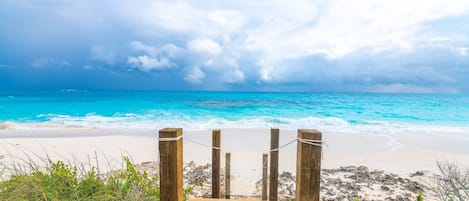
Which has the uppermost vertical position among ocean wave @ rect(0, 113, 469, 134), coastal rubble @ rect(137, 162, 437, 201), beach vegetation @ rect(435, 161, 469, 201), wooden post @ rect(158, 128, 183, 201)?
wooden post @ rect(158, 128, 183, 201)

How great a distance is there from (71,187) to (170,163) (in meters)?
1.64

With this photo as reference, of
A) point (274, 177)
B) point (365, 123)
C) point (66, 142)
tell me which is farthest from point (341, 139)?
point (66, 142)

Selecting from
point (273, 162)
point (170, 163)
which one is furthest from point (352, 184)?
point (170, 163)

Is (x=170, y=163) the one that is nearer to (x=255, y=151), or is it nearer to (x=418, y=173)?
(x=418, y=173)

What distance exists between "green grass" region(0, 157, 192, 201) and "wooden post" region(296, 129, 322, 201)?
173 cm

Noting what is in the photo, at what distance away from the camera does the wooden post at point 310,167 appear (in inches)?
75.9

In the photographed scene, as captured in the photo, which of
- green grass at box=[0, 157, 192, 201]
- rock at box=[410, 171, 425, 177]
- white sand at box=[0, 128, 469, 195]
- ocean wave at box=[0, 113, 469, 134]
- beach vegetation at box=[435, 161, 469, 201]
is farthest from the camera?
ocean wave at box=[0, 113, 469, 134]

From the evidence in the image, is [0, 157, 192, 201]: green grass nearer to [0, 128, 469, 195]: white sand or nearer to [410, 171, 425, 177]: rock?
[0, 128, 469, 195]: white sand

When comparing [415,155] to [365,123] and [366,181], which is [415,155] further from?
[365,123]

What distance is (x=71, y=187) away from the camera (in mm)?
2951

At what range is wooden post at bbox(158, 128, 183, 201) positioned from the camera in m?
2.09

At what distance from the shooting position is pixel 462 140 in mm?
11531

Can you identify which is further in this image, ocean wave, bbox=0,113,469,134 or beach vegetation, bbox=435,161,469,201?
ocean wave, bbox=0,113,469,134

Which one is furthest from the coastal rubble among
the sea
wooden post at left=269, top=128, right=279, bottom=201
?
the sea
